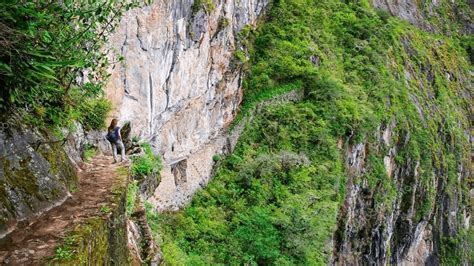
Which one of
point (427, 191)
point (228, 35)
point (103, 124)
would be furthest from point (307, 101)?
point (103, 124)

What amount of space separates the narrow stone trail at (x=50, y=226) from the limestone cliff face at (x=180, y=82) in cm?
413

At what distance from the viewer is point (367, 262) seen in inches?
706

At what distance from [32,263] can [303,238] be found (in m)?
10.2

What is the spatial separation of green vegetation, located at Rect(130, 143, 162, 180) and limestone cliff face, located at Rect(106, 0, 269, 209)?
1.19 ft

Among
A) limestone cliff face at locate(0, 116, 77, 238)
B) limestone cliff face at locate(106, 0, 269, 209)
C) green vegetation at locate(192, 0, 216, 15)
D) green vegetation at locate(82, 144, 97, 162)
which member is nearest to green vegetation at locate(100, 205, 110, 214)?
limestone cliff face at locate(0, 116, 77, 238)

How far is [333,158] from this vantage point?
15.8m

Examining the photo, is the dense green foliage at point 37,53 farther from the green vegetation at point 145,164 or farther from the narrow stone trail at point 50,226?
the green vegetation at point 145,164

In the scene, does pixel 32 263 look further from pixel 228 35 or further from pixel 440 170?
pixel 440 170

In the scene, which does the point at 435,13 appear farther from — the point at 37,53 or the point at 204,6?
the point at 37,53

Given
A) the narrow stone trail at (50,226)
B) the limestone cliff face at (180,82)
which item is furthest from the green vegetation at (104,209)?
the limestone cliff face at (180,82)

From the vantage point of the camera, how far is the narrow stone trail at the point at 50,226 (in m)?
3.49

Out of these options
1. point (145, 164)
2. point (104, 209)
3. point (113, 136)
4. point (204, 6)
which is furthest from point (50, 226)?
point (204, 6)

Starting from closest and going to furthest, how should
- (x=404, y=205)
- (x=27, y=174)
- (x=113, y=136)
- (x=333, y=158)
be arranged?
(x=27, y=174)
(x=113, y=136)
(x=333, y=158)
(x=404, y=205)

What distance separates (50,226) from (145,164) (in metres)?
5.75
